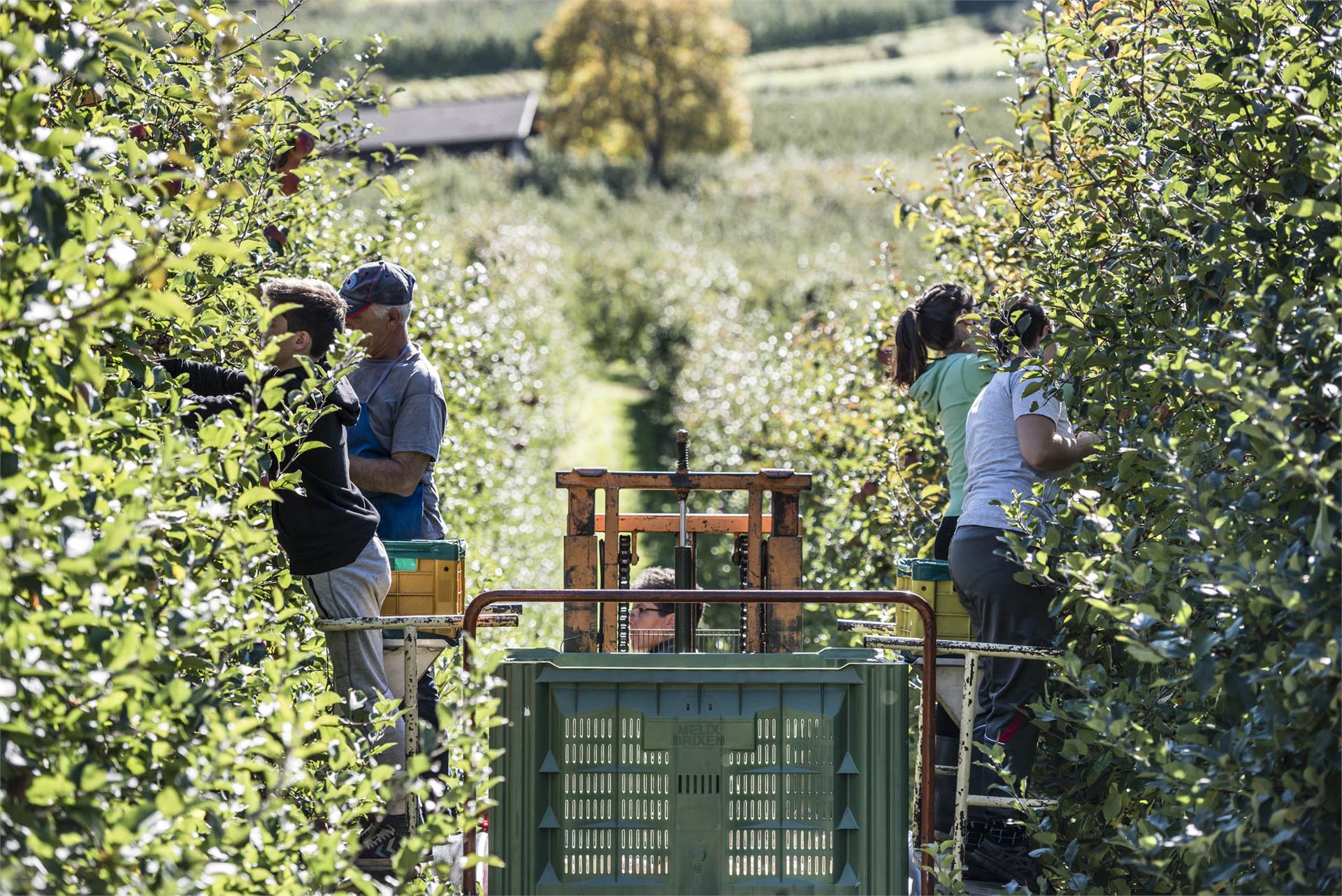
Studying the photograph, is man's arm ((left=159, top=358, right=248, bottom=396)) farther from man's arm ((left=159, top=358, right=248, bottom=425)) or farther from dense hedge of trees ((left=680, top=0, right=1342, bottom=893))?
dense hedge of trees ((left=680, top=0, right=1342, bottom=893))

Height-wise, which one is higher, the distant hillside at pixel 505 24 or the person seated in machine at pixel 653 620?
the distant hillside at pixel 505 24

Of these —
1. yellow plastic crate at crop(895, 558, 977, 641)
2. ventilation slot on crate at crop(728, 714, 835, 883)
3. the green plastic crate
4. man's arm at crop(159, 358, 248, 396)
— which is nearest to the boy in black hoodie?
man's arm at crop(159, 358, 248, 396)

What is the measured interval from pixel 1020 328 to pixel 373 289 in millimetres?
2116

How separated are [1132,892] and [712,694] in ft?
5.67

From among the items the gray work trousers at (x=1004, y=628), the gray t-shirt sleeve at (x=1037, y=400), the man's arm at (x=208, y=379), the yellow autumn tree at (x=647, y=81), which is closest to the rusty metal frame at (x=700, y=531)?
the gray work trousers at (x=1004, y=628)

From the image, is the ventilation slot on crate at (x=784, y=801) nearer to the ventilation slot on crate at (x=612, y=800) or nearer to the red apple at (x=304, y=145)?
the ventilation slot on crate at (x=612, y=800)

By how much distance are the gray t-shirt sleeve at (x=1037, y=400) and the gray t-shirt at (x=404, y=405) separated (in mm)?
1856

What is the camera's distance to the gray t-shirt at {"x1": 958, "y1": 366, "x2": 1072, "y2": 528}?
4.59m

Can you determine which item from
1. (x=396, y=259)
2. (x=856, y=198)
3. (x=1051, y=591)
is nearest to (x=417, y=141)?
(x=856, y=198)

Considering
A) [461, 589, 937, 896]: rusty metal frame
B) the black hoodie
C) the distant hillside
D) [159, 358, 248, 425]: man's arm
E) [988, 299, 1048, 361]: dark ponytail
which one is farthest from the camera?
the distant hillside

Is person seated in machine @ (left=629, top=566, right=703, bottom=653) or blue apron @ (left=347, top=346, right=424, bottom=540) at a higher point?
blue apron @ (left=347, top=346, right=424, bottom=540)

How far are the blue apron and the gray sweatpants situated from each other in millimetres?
455

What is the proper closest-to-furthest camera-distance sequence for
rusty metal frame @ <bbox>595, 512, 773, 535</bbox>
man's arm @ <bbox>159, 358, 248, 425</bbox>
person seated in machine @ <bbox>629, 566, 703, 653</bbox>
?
man's arm @ <bbox>159, 358, 248, 425</bbox> → rusty metal frame @ <bbox>595, 512, 773, 535</bbox> → person seated in machine @ <bbox>629, 566, 703, 653</bbox>

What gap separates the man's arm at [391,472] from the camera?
483 centimetres
